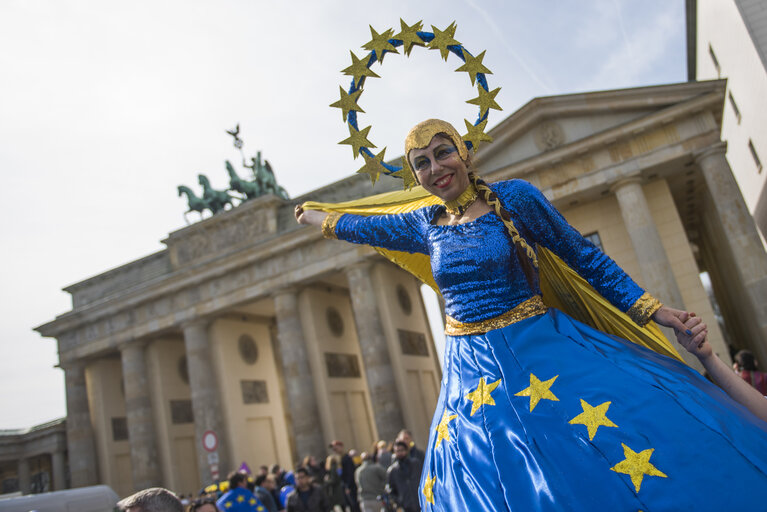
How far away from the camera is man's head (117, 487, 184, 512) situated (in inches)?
86.7

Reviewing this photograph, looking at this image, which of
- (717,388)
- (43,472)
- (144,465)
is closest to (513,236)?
(717,388)

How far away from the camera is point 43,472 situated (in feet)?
114

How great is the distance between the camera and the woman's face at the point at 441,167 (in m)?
2.53

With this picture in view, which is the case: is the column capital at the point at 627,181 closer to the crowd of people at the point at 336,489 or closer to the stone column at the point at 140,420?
the crowd of people at the point at 336,489

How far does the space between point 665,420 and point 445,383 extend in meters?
0.83

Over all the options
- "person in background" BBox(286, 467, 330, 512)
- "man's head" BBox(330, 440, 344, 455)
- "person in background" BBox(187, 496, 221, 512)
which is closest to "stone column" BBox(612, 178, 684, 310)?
"man's head" BBox(330, 440, 344, 455)

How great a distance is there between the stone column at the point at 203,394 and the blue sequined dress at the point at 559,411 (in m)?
24.8

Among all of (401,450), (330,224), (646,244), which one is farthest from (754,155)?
(330,224)

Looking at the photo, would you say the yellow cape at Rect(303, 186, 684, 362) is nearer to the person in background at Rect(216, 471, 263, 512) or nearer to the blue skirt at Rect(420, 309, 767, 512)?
the blue skirt at Rect(420, 309, 767, 512)

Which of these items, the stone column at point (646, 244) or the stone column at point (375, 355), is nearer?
the stone column at point (646, 244)

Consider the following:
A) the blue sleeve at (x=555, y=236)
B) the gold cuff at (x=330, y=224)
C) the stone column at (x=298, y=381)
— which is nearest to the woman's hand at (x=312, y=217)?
the gold cuff at (x=330, y=224)

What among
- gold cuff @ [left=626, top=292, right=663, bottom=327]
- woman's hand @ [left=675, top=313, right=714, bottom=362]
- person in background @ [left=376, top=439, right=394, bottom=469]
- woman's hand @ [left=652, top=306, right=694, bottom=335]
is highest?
gold cuff @ [left=626, top=292, right=663, bottom=327]

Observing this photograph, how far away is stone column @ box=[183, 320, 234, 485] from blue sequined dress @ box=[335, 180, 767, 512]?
24820 millimetres

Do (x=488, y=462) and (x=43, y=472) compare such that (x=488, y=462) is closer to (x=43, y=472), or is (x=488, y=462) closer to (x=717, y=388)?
(x=717, y=388)
